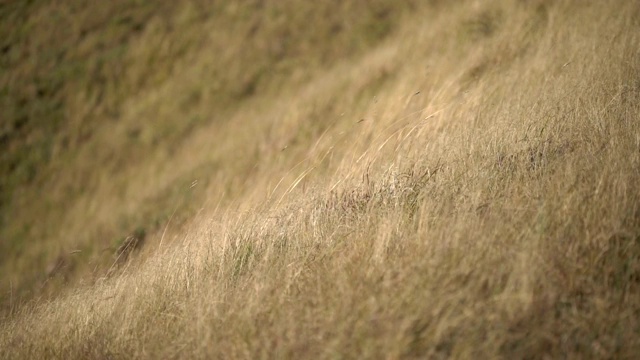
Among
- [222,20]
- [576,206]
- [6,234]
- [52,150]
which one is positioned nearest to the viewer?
[576,206]

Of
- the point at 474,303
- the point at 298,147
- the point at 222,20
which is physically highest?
the point at 222,20

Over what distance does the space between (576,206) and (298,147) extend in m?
3.92

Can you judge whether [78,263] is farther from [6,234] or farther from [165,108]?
[165,108]

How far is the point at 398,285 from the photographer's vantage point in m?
2.15

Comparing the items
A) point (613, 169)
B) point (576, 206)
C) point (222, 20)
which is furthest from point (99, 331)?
point (222, 20)

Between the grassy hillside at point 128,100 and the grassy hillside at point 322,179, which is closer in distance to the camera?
the grassy hillside at point 322,179

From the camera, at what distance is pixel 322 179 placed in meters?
4.43

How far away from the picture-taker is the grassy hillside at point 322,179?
2.04m

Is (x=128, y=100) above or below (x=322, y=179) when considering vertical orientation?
above

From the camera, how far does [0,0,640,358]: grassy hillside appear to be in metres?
2.04

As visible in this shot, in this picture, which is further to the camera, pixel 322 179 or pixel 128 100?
pixel 128 100

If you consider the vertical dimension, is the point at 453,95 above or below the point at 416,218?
below

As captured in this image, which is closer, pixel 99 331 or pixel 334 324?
pixel 334 324

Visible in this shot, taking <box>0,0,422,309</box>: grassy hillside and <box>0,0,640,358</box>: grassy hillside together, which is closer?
<box>0,0,640,358</box>: grassy hillside
